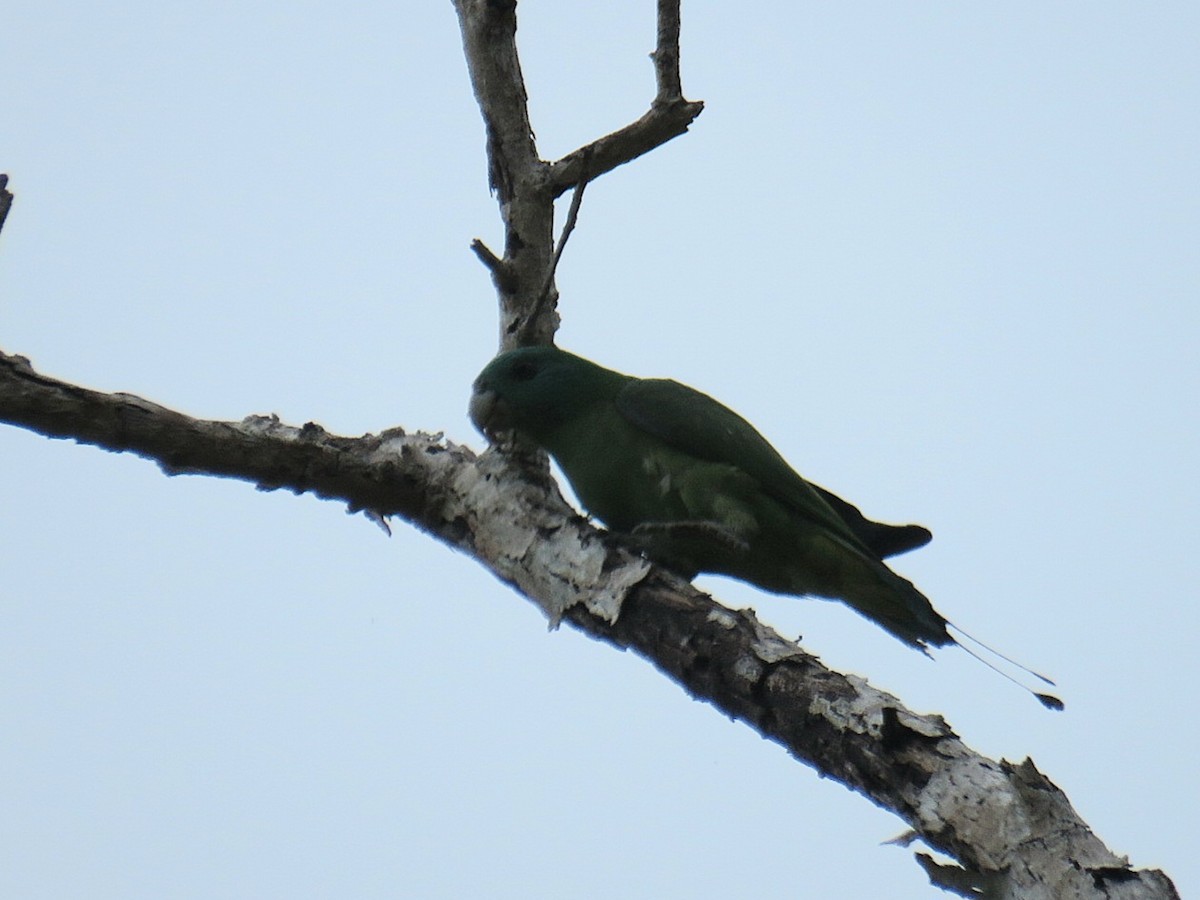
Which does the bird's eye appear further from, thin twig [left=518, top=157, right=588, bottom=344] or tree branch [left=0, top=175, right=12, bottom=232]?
tree branch [left=0, top=175, right=12, bottom=232]

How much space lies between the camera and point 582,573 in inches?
156

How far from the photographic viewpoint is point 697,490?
16.6ft

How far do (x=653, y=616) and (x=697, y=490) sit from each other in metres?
1.42

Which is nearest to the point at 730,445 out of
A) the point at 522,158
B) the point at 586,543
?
the point at 586,543

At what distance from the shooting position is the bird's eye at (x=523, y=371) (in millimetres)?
5332

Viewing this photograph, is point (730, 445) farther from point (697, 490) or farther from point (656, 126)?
point (656, 126)

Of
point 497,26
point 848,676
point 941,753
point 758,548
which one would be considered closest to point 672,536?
point 758,548

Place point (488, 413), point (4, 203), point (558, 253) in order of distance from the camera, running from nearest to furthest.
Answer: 1. point (4, 203)
2. point (558, 253)
3. point (488, 413)

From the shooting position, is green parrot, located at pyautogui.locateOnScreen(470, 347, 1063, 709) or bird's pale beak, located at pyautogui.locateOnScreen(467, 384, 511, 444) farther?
bird's pale beak, located at pyautogui.locateOnScreen(467, 384, 511, 444)

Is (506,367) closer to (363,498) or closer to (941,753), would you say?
(363,498)

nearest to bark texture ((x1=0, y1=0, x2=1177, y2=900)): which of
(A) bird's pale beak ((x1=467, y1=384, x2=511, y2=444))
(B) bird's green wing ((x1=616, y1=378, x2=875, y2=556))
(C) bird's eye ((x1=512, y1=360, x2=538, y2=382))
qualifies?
(C) bird's eye ((x1=512, y1=360, x2=538, y2=382))

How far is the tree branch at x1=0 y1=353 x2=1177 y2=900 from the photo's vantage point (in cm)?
267

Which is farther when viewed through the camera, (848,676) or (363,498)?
(363,498)

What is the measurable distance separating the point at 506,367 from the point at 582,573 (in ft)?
5.40
